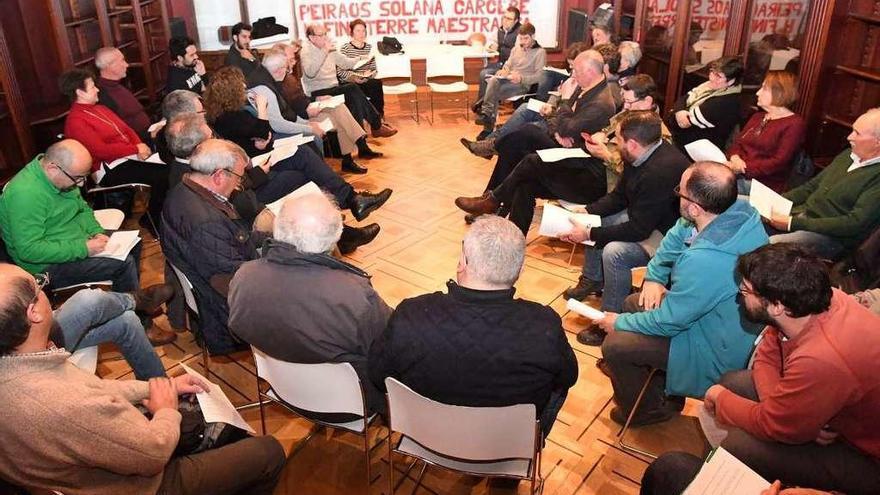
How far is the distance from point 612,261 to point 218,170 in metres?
2.17

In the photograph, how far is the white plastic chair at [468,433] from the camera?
185 cm

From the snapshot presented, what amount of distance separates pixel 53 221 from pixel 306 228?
1688 mm

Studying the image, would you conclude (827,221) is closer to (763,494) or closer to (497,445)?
(763,494)

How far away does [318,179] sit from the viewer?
4.71 m

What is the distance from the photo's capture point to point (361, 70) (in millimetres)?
7016

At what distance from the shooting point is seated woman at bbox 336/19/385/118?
6852 mm

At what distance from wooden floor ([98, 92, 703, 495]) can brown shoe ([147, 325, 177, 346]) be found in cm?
4

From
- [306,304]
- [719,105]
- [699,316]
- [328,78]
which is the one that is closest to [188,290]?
[306,304]

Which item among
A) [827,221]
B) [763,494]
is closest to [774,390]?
[763,494]

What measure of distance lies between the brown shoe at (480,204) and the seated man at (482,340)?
2.62 meters

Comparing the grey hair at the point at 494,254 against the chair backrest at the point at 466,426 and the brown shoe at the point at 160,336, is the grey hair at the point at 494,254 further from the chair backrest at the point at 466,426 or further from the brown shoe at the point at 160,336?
the brown shoe at the point at 160,336

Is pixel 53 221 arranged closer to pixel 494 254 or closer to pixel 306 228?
pixel 306 228

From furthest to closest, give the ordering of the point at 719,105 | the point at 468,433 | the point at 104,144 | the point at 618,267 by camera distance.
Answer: the point at 719,105 → the point at 104,144 → the point at 618,267 → the point at 468,433

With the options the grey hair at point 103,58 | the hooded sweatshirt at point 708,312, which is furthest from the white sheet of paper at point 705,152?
the grey hair at point 103,58
